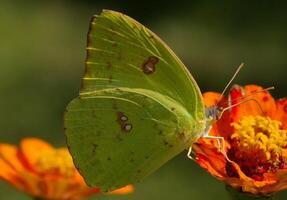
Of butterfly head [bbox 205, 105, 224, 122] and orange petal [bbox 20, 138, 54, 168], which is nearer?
butterfly head [bbox 205, 105, 224, 122]

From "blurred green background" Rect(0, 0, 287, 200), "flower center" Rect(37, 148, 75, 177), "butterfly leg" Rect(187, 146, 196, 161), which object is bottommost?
"blurred green background" Rect(0, 0, 287, 200)

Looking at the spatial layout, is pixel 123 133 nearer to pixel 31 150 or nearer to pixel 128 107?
pixel 128 107

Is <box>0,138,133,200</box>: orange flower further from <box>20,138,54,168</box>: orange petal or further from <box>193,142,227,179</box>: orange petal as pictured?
<box>193,142,227,179</box>: orange petal

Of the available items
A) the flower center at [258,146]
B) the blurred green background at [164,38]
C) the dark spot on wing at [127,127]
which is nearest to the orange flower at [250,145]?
the flower center at [258,146]

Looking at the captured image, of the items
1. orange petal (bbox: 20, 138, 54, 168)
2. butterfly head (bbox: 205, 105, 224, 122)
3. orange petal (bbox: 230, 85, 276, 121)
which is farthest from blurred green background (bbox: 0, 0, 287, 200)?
butterfly head (bbox: 205, 105, 224, 122)

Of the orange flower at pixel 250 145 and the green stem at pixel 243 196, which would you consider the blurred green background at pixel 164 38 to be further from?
the green stem at pixel 243 196

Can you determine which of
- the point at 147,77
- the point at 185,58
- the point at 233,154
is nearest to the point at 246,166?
the point at 233,154

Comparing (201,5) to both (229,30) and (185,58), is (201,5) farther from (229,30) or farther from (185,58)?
(185,58)
